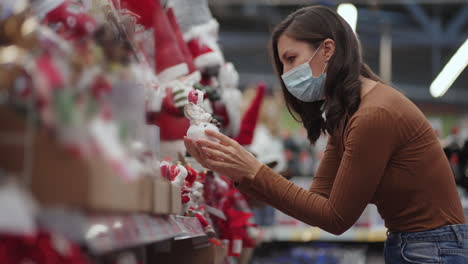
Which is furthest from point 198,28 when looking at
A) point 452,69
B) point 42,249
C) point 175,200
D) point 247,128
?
point 452,69

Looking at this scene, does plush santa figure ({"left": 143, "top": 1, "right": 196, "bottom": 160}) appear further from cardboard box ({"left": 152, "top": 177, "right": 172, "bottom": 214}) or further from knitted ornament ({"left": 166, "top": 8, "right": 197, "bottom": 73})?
cardboard box ({"left": 152, "top": 177, "right": 172, "bottom": 214})

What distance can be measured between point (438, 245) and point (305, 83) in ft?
1.81

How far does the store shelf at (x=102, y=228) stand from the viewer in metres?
0.86

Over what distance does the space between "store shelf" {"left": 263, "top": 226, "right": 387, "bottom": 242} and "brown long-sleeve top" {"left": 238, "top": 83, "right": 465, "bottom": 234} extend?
280 cm

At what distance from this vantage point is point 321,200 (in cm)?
182

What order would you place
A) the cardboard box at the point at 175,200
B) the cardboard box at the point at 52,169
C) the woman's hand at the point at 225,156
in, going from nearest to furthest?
the cardboard box at the point at 52,169 → the cardboard box at the point at 175,200 → the woman's hand at the point at 225,156

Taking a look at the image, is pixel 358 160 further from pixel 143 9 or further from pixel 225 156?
pixel 143 9

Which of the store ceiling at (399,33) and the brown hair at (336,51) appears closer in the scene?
the brown hair at (336,51)

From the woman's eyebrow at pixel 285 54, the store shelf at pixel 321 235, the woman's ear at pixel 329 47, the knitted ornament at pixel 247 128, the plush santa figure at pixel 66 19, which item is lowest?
the store shelf at pixel 321 235

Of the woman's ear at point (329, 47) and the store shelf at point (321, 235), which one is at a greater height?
the woman's ear at point (329, 47)

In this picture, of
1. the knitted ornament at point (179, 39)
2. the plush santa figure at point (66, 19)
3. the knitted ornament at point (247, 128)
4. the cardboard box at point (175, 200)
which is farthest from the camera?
the knitted ornament at point (247, 128)

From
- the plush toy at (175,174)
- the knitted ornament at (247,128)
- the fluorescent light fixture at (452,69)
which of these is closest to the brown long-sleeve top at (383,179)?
the plush toy at (175,174)

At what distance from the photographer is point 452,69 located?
568 cm

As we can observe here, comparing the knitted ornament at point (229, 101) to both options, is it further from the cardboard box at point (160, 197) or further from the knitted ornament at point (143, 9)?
the cardboard box at point (160, 197)
